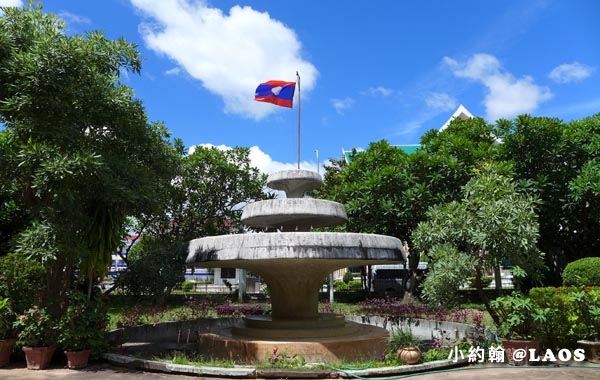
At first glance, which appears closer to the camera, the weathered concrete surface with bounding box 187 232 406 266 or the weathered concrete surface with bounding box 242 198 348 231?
the weathered concrete surface with bounding box 187 232 406 266

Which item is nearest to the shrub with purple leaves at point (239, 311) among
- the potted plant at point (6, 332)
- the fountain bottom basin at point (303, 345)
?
the fountain bottom basin at point (303, 345)

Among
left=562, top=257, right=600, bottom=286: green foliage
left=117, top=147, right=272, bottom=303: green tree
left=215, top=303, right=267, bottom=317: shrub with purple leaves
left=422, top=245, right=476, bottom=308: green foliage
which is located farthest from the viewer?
left=117, top=147, right=272, bottom=303: green tree

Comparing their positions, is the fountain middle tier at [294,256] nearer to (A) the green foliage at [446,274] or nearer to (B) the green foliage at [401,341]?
(A) the green foliage at [446,274]

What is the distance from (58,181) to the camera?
9.00 m

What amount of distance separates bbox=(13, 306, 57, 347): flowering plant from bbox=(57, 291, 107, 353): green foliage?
0.57 feet

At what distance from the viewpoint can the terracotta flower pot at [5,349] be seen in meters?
9.22

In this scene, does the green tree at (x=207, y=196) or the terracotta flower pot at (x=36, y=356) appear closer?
the terracotta flower pot at (x=36, y=356)

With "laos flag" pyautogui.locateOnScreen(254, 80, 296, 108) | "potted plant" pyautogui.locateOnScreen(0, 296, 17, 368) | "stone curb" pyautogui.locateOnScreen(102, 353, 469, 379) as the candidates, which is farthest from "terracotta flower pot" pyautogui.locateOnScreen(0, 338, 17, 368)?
"laos flag" pyautogui.locateOnScreen(254, 80, 296, 108)

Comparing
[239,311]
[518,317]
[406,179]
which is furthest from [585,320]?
[406,179]

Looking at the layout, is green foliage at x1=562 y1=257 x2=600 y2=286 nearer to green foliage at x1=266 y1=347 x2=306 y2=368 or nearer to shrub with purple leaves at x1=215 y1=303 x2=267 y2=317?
shrub with purple leaves at x1=215 y1=303 x2=267 y2=317

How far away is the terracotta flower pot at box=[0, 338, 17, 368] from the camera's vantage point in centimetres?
922

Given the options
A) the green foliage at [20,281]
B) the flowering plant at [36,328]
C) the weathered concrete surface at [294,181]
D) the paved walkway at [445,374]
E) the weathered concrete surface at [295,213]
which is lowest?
the paved walkway at [445,374]

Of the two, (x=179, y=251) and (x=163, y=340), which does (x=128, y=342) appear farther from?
(x=179, y=251)

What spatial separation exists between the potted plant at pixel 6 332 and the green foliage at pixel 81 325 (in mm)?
981
